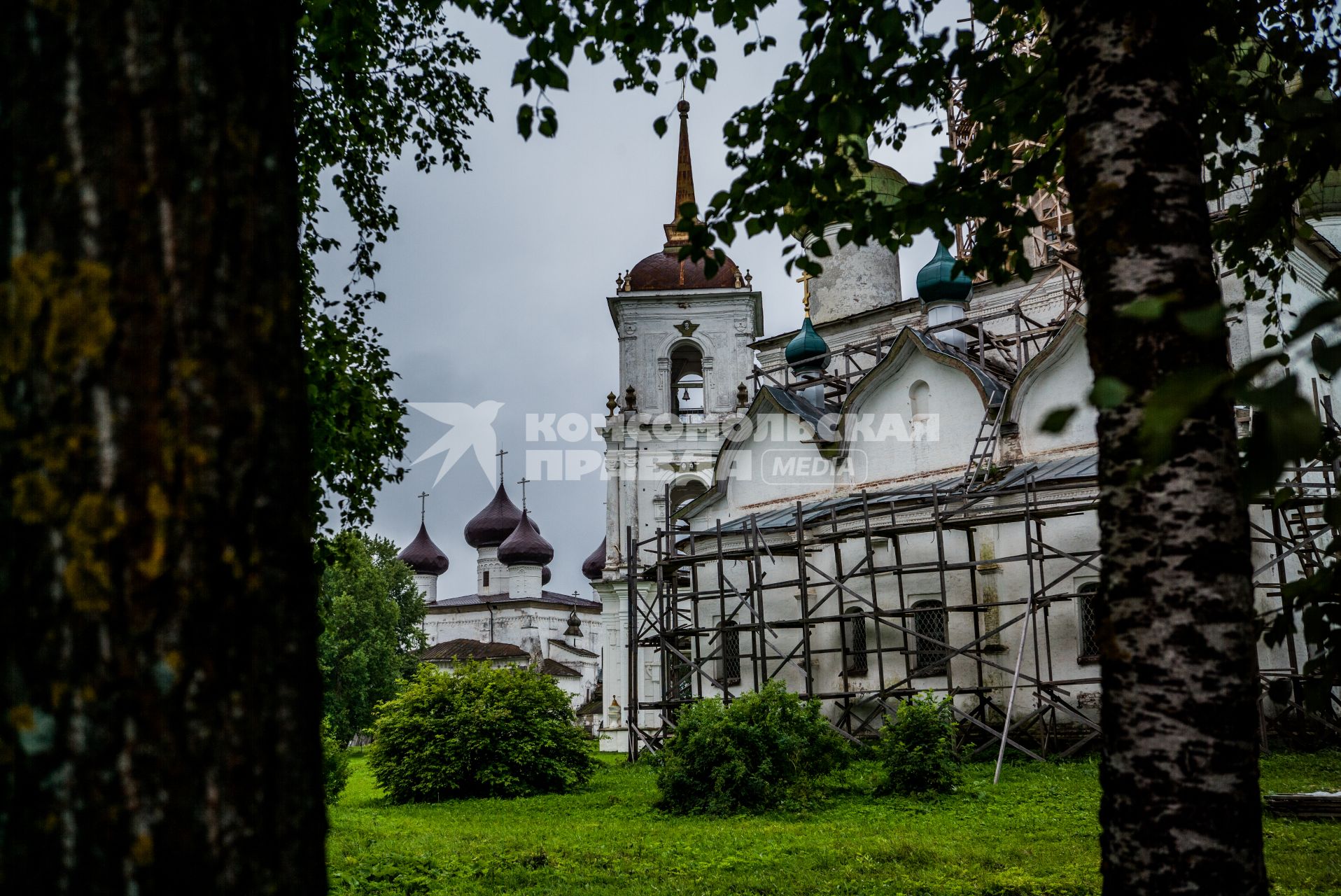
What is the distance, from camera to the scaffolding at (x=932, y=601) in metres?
13.2

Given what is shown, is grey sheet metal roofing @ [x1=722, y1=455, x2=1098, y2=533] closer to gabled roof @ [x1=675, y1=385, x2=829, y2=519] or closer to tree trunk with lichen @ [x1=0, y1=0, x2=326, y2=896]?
gabled roof @ [x1=675, y1=385, x2=829, y2=519]

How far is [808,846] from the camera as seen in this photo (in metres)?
7.73

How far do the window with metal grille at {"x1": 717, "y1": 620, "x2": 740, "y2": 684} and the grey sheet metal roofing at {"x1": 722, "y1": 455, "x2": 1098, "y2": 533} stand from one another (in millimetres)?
1603

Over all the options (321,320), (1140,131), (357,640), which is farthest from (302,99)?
(357,640)

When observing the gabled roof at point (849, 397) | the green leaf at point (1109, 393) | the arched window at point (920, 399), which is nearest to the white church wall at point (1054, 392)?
the gabled roof at point (849, 397)

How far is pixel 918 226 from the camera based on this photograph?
4.07 meters

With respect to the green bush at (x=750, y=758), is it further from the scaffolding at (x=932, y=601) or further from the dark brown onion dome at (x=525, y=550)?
the dark brown onion dome at (x=525, y=550)

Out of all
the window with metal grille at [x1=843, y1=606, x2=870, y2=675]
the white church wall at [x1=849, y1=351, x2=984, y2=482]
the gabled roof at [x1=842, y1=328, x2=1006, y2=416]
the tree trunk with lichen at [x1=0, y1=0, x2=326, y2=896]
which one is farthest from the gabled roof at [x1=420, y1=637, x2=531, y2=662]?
the tree trunk with lichen at [x1=0, y1=0, x2=326, y2=896]

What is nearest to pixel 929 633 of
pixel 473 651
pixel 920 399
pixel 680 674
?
pixel 920 399

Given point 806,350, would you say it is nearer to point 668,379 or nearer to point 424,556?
point 668,379

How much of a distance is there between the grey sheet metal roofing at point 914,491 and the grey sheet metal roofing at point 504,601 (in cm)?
3115

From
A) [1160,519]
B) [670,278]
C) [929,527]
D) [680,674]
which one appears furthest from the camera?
[670,278]

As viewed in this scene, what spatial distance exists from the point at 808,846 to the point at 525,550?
41.3m

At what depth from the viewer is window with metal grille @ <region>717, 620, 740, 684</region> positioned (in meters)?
16.4
